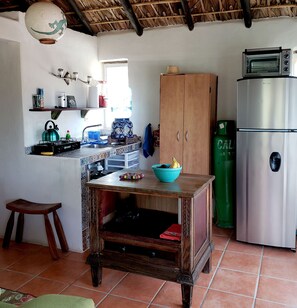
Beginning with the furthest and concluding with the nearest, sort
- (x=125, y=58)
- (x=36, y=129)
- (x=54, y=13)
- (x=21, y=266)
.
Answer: (x=125, y=58), (x=36, y=129), (x=21, y=266), (x=54, y=13)

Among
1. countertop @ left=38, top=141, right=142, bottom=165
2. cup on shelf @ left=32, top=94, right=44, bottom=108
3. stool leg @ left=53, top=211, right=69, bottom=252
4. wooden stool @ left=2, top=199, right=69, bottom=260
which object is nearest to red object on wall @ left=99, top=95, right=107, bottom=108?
countertop @ left=38, top=141, right=142, bottom=165

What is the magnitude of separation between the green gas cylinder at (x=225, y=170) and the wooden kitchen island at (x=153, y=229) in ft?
3.98

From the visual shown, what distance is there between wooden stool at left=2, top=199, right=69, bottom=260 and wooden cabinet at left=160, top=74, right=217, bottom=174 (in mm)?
1595

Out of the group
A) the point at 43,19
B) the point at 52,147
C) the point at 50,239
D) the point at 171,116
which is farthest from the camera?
the point at 171,116

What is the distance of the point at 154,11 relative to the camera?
14.7 feet

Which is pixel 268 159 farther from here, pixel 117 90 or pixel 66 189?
pixel 117 90

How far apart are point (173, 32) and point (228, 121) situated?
1436 mm

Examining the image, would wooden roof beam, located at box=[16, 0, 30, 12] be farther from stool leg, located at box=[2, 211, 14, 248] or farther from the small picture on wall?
stool leg, located at box=[2, 211, 14, 248]

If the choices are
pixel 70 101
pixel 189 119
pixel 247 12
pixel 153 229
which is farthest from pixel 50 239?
pixel 247 12

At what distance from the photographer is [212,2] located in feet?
13.7

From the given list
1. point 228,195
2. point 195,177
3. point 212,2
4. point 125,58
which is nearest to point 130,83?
point 125,58

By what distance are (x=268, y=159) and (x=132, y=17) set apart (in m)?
2.43

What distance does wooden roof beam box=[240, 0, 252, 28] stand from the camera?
3.93m

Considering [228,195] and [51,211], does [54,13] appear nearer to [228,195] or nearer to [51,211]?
[51,211]
